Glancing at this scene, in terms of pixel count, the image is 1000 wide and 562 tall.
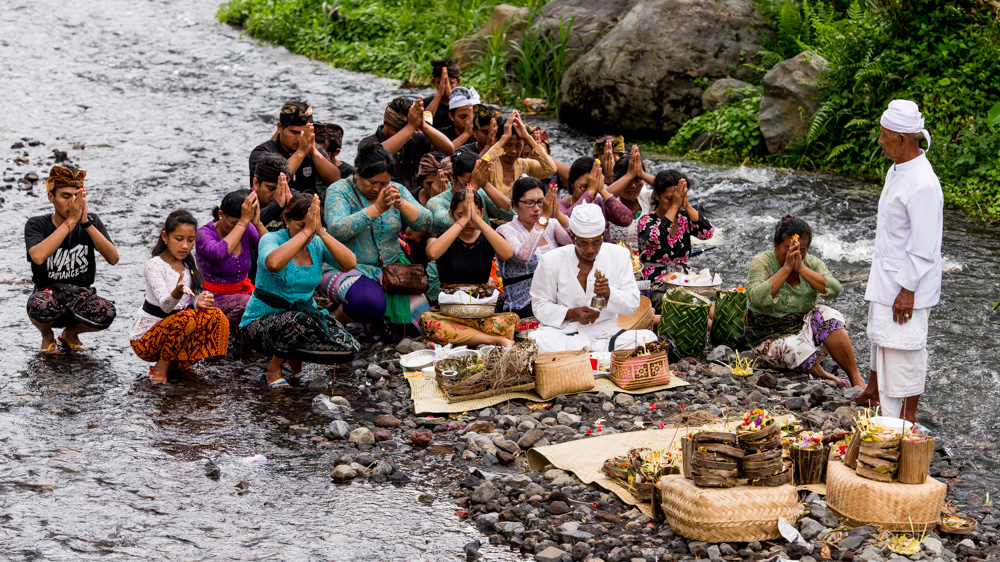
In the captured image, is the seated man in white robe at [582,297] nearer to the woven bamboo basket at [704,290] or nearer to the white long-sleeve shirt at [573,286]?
the white long-sleeve shirt at [573,286]

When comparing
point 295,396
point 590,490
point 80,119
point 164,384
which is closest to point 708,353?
point 590,490

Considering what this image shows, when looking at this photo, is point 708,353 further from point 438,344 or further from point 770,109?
point 770,109

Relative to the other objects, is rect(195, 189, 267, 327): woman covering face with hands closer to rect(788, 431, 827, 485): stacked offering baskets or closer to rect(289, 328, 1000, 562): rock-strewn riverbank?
rect(289, 328, 1000, 562): rock-strewn riverbank

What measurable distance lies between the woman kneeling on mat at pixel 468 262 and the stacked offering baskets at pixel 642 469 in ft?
7.99

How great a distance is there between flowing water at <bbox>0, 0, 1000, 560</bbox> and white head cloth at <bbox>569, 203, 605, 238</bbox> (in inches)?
96.3

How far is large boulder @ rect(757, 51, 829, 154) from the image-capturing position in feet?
47.6

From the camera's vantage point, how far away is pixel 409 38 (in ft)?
67.6

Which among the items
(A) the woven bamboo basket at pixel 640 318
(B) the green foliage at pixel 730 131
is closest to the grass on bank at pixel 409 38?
(B) the green foliage at pixel 730 131

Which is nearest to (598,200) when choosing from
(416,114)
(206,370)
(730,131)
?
(416,114)

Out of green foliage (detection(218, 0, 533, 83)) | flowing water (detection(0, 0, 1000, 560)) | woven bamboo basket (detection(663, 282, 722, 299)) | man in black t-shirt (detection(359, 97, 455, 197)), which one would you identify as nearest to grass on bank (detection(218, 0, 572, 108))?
green foliage (detection(218, 0, 533, 83))

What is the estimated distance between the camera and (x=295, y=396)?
7.43m

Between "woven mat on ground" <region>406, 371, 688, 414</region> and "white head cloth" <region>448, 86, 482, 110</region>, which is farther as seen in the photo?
"white head cloth" <region>448, 86, 482, 110</region>

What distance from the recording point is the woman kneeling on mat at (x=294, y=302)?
727 centimetres

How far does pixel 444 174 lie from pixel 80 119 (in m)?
10.4
